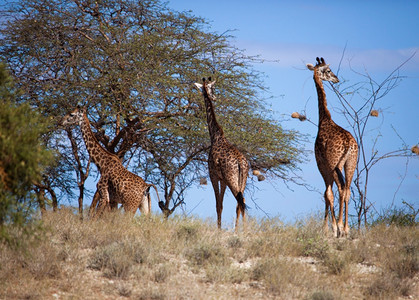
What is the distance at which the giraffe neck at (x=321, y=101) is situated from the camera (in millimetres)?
10942

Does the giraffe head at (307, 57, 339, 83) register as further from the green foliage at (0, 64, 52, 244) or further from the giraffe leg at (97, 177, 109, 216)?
the green foliage at (0, 64, 52, 244)

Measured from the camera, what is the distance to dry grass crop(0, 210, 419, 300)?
7.57 meters

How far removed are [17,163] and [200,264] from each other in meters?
3.39

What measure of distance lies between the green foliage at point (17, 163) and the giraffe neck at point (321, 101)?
6115mm

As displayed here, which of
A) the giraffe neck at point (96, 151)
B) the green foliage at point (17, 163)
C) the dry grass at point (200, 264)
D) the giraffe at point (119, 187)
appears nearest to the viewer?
the green foliage at point (17, 163)

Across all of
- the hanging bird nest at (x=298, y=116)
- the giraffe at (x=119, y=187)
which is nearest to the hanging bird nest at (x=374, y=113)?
the hanging bird nest at (x=298, y=116)

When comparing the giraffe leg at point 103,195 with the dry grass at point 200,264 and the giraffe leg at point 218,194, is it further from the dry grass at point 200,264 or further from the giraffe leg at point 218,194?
the giraffe leg at point 218,194

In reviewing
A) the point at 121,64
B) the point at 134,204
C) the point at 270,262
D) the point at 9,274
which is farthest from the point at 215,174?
the point at 121,64

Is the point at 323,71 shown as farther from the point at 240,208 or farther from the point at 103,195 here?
the point at 103,195

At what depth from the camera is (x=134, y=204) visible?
11273 mm

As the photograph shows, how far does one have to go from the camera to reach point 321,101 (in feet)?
36.8

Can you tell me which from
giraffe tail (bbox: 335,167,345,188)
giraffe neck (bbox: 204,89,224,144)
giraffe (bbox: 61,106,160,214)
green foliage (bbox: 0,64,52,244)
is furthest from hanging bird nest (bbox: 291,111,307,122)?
green foliage (bbox: 0,64,52,244)

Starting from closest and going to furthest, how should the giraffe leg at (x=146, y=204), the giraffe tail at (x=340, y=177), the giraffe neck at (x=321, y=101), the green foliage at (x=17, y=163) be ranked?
1. the green foliage at (x=17, y=163)
2. the giraffe tail at (x=340, y=177)
3. the giraffe neck at (x=321, y=101)
4. the giraffe leg at (x=146, y=204)

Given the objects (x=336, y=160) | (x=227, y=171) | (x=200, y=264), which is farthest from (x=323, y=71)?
(x=200, y=264)
